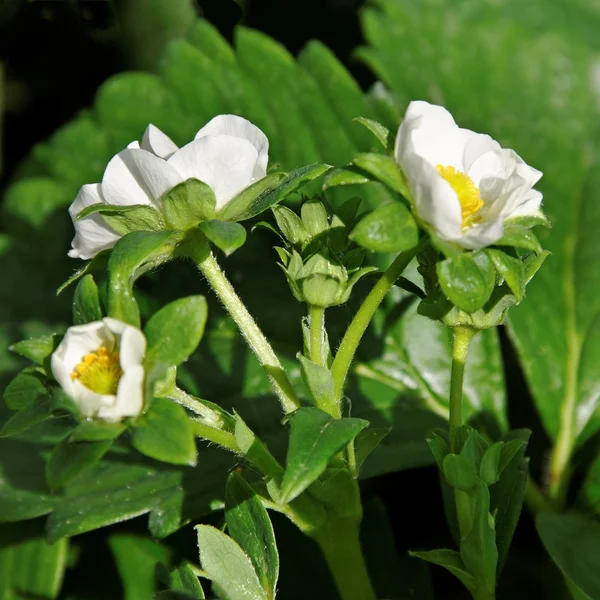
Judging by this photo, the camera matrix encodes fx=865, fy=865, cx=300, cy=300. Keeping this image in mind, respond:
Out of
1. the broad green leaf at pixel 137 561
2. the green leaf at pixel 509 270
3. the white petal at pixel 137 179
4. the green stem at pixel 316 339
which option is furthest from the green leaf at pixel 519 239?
the broad green leaf at pixel 137 561

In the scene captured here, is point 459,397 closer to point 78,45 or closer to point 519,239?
point 519,239

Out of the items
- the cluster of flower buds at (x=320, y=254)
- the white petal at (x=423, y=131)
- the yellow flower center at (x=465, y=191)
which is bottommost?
the cluster of flower buds at (x=320, y=254)

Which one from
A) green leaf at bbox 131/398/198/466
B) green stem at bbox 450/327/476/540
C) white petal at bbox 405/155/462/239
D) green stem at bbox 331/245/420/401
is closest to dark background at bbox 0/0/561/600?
green stem at bbox 450/327/476/540

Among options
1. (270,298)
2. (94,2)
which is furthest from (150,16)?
(270,298)

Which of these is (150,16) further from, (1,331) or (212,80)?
(1,331)

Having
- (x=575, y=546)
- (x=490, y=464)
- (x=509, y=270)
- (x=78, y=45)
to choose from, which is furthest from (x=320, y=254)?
(x=78, y=45)

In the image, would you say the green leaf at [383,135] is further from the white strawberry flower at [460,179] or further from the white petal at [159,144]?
the white petal at [159,144]
